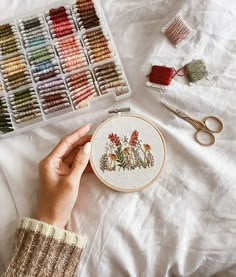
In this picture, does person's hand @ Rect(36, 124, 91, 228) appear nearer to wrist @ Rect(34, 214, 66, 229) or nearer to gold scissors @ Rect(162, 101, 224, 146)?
wrist @ Rect(34, 214, 66, 229)

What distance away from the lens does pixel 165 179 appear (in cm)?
89

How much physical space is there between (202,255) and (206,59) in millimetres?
470

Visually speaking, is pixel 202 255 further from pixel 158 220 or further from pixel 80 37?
pixel 80 37

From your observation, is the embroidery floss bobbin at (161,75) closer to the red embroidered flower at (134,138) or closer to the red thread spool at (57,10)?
the red embroidered flower at (134,138)

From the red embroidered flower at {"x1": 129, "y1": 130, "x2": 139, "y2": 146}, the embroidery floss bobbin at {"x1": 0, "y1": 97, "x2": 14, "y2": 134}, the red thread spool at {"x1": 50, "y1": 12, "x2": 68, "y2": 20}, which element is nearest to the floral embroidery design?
the red embroidered flower at {"x1": 129, "y1": 130, "x2": 139, "y2": 146}

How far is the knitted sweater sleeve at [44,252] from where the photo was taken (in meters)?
0.81

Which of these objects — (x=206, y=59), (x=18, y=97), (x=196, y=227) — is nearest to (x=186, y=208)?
(x=196, y=227)

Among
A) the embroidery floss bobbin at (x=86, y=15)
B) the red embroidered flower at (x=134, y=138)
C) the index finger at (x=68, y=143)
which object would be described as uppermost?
the embroidery floss bobbin at (x=86, y=15)

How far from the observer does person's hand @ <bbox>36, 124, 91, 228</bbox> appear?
0.83m

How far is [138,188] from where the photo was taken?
879 mm

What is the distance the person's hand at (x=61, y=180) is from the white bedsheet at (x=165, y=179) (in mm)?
53

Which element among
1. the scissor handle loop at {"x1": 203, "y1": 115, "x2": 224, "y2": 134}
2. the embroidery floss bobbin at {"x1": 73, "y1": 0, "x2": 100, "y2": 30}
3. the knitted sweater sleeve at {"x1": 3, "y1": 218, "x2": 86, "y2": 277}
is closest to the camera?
the knitted sweater sleeve at {"x1": 3, "y1": 218, "x2": 86, "y2": 277}

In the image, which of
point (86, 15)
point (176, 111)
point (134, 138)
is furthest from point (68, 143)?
point (86, 15)

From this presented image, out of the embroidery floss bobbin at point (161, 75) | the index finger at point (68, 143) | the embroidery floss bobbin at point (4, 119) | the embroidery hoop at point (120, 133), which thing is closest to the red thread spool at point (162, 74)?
the embroidery floss bobbin at point (161, 75)
